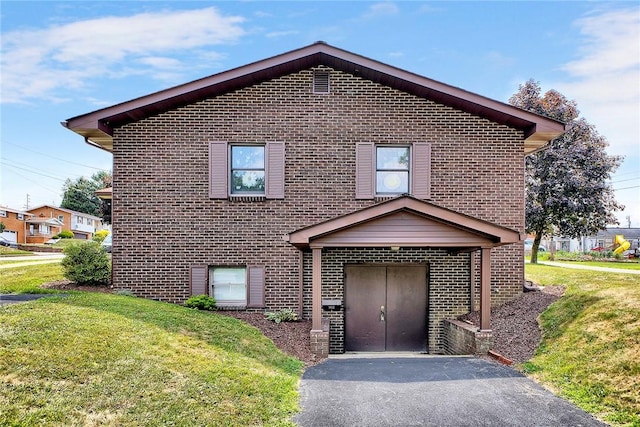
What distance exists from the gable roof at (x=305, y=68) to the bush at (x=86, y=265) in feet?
11.0

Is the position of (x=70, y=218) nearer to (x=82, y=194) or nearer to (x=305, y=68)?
(x=82, y=194)

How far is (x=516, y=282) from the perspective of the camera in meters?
11.7

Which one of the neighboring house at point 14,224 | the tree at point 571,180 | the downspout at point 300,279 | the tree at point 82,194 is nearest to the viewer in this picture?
the downspout at point 300,279

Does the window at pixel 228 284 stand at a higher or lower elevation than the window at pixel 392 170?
lower

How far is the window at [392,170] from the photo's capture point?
11.6 metres

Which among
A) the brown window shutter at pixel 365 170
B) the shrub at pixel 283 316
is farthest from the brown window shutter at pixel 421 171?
the shrub at pixel 283 316

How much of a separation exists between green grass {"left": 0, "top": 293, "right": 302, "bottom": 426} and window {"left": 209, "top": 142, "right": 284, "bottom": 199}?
4021 millimetres

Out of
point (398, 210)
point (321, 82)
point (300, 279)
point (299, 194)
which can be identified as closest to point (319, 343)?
point (300, 279)

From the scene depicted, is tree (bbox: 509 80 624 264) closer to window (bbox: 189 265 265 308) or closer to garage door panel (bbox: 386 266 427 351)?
garage door panel (bbox: 386 266 427 351)

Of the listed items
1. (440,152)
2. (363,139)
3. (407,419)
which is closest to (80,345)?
(407,419)

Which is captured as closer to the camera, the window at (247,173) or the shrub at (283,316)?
the shrub at (283,316)

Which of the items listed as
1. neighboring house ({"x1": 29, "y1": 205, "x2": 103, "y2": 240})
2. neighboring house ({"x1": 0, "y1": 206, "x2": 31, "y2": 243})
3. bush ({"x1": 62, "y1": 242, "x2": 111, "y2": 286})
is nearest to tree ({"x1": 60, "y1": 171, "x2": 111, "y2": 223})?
neighboring house ({"x1": 29, "y1": 205, "x2": 103, "y2": 240})

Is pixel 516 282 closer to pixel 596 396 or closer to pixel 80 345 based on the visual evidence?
pixel 596 396

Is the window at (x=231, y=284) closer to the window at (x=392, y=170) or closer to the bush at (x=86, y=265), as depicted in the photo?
the bush at (x=86, y=265)
